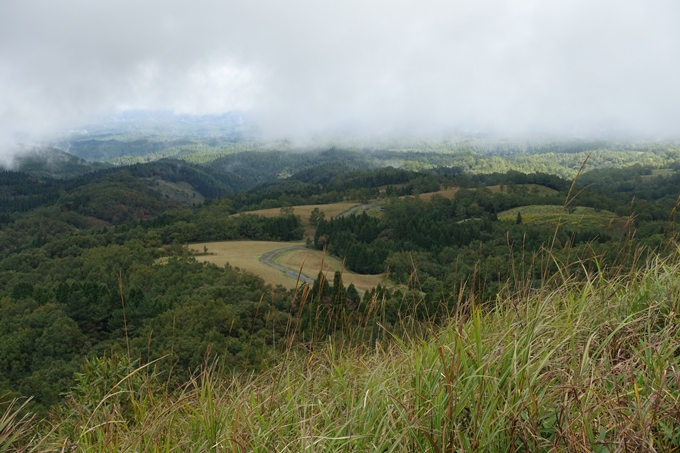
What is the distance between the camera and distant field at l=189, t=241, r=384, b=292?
55.7m

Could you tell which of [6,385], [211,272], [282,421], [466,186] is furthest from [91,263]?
[466,186]


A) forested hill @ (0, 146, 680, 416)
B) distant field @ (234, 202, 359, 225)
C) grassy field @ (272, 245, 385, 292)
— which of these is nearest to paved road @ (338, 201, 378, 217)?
distant field @ (234, 202, 359, 225)

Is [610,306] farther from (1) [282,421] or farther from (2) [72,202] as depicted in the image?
(2) [72,202]

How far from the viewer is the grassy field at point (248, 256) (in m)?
57.2

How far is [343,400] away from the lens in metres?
3.24

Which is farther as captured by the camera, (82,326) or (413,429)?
(82,326)

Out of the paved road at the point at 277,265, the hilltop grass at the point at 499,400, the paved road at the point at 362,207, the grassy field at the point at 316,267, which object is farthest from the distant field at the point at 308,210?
the hilltop grass at the point at 499,400

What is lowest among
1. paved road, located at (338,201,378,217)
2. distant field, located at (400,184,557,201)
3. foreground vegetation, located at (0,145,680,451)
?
paved road, located at (338,201,378,217)

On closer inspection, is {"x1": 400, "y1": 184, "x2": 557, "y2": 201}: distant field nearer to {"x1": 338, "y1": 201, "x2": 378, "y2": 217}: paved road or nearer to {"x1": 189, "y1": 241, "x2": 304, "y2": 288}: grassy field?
{"x1": 338, "y1": 201, "x2": 378, "y2": 217}: paved road

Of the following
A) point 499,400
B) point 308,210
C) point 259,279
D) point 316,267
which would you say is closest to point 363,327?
point 499,400

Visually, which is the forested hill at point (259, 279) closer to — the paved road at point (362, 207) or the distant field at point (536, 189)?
the distant field at point (536, 189)

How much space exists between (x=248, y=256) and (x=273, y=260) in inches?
204

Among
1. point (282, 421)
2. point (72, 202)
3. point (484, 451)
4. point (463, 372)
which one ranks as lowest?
point (72, 202)

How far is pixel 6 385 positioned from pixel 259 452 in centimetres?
3804
